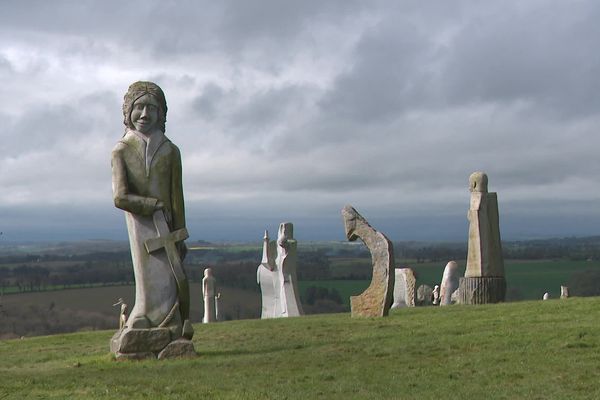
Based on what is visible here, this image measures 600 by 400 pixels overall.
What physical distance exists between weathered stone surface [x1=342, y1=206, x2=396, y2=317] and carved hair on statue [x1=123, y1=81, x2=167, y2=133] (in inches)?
264

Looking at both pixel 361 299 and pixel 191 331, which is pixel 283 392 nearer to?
pixel 191 331

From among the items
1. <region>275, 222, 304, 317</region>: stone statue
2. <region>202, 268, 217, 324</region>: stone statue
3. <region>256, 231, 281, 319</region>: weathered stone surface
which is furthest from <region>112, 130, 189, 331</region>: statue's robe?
<region>202, 268, 217, 324</region>: stone statue

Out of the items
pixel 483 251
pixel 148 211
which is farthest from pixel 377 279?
pixel 148 211

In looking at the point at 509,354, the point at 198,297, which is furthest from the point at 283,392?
the point at 198,297

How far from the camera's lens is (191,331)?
14422 mm

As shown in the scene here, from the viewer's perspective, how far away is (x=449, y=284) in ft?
96.8

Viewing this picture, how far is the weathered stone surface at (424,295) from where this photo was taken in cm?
3149

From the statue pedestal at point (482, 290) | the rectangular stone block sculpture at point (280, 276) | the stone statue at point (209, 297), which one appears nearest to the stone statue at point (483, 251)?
the statue pedestal at point (482, 290)

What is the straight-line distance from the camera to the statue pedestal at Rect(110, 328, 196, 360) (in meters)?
14.0

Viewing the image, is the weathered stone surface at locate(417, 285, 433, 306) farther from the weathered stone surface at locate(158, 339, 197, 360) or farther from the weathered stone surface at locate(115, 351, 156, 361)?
the weathered stone surface at locate(115, 351, 156, 361)

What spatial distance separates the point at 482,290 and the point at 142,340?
12102 mm

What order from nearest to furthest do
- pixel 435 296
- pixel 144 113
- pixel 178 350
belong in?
pixel 178 350, pixel 144 113, pixel 435 296

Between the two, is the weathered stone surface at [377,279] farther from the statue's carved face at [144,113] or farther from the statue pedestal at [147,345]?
the statue's carved face at [144,113]

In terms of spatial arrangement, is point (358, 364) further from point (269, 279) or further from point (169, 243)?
point (269, 279)
